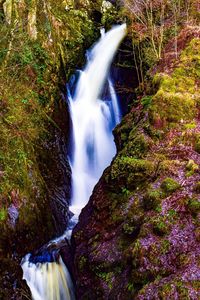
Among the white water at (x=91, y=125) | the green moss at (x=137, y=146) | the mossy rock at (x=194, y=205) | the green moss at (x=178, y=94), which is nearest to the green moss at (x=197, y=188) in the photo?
the mossy rock at (x=194, y=205)

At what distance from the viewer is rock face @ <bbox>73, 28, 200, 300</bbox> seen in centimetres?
550

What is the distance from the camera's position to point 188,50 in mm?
10680

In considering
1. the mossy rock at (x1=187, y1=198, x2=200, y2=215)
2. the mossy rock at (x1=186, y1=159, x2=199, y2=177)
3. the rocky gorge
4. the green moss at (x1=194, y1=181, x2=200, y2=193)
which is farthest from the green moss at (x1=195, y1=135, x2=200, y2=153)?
the mossy rock at (x1=187, y1=198, x2=200, y2=215)

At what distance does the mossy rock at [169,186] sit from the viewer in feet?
21.9

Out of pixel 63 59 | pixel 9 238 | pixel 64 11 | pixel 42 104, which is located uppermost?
pixel 64 11

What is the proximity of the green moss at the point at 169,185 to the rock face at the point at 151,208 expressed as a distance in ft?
0.06

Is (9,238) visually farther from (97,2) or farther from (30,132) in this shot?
(97,2)

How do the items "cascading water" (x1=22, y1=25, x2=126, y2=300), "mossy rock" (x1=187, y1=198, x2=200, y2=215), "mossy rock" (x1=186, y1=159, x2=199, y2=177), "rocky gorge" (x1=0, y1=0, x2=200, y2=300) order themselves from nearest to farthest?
1. "rocky gorge" (x1=0, y1=0, x2=200, y2=300)
2. "mossy rock" (x1=187, y1=198, x2=200, y2=215)
3. "mossy rock" (x1=186, y1=159, x2=199, y2=177)
4. "cascading water" (x1=22, y1=25, x2=126, y2=300)

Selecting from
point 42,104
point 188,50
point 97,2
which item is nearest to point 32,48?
point 42,104

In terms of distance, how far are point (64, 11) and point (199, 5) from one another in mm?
5352

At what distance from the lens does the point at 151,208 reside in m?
6.57

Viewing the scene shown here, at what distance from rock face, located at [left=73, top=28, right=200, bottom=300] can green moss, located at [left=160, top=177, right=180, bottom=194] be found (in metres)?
0.02

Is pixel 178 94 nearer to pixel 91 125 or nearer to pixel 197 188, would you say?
pixel 197 188

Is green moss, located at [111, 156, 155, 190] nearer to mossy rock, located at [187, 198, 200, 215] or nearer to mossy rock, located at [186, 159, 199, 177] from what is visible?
mossy rock, located at [186, 159, 199, 177]
